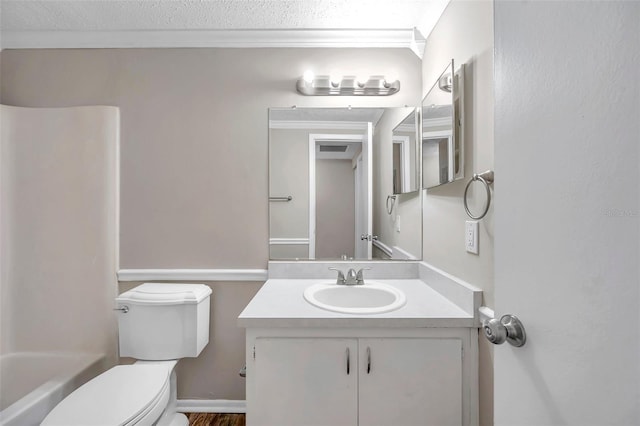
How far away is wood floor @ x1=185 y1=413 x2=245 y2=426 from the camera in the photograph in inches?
64.6

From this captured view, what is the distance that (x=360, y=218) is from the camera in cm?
178

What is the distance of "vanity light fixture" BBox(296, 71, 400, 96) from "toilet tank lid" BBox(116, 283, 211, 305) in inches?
50.7

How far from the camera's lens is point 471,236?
45.6 inches

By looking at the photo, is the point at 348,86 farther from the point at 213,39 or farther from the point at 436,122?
the point at 213,39

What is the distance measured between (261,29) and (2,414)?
220cm

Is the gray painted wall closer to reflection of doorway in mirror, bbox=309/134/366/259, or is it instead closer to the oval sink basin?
reflection of doorway in mirror, bbox=309/134/366/259

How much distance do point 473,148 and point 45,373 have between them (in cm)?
251

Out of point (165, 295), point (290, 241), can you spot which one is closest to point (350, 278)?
point (290, 241)

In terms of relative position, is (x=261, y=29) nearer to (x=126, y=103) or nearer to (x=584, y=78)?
(x=126, y=103)

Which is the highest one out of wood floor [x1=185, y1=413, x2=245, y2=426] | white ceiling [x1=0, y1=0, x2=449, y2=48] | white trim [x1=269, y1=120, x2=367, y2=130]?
white ceiling [x1=0, y1=0, x2=449, y2=48]

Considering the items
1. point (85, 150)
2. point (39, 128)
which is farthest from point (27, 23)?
point (85, 150)

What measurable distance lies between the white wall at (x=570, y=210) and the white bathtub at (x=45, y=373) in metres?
1.90

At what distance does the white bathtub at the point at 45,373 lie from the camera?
146 cm

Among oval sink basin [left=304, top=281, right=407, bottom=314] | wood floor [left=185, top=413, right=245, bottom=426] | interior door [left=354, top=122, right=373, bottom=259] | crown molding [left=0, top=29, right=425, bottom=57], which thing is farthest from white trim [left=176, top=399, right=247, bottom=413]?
crown molding [left=0, top=29, right=425, bottom=57]
